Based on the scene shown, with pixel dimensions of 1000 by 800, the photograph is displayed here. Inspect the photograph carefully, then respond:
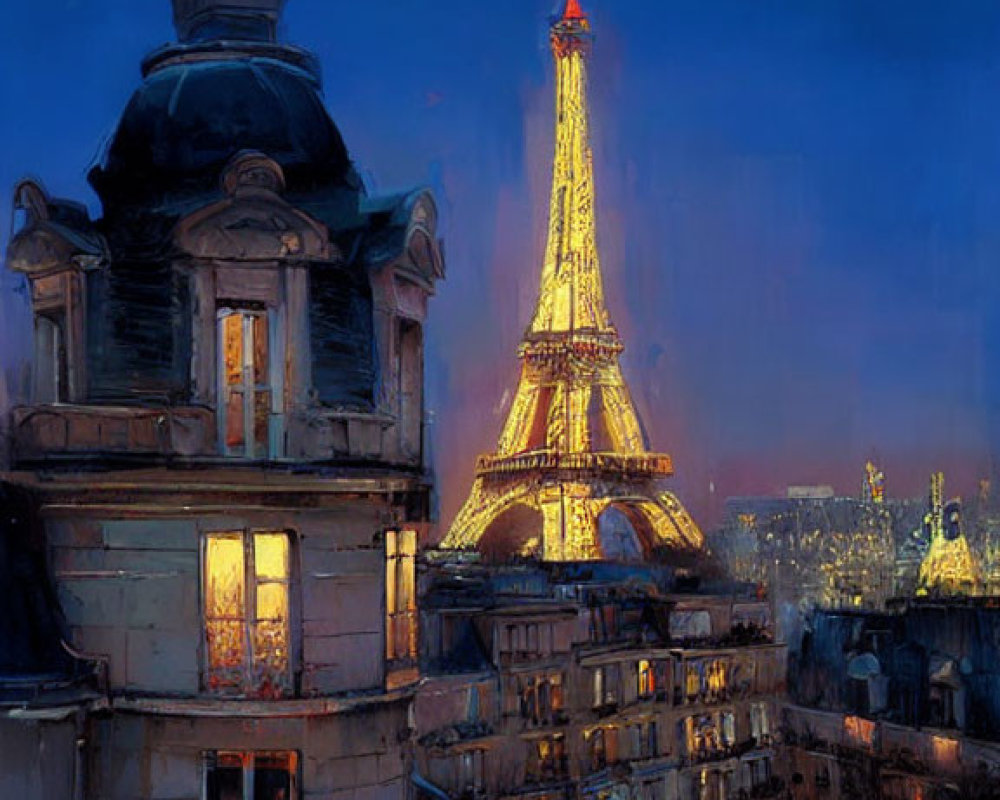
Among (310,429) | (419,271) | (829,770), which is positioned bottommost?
(829,770)

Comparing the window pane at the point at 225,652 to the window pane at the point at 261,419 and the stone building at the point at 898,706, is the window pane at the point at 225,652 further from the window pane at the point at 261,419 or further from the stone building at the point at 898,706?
the stone building at the point at 898,706

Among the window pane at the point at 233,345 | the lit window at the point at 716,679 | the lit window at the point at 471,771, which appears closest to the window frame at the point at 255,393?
the window pane at the point at 233,345

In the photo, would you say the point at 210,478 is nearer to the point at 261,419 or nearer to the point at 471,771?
the point at 261,419

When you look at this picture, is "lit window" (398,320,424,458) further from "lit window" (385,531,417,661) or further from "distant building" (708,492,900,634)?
"distant building" (708,492,900,634)

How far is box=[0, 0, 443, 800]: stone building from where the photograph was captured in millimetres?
7852

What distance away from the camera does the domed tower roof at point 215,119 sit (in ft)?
27.9

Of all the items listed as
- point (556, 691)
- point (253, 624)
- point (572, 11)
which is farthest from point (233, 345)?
point (572, 11)

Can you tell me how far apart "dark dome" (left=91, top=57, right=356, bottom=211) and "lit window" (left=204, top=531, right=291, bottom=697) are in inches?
80.8

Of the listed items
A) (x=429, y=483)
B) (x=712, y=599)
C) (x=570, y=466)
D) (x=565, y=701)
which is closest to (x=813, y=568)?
(x=570, y=466)

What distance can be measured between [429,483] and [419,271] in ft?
4.26

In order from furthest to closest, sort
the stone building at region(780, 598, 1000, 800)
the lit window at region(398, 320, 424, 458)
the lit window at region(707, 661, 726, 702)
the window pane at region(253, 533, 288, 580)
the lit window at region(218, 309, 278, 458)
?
1. the lit window at region(707, 661, 726, 702)
2. the stone building at region(780, 598, 1000, 800)
3. the lit window at region(398, 320, 424, 458)
4. the lit window at region(218, 309, 278, 458)
5. the window pane at region(253, 533, 288, 580)

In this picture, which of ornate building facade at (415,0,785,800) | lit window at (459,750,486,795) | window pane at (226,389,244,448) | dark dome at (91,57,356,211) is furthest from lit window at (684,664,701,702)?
dark dome at (91,57,356,211)

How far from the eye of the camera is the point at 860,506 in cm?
4003

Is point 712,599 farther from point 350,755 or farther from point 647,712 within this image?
point 350,755
